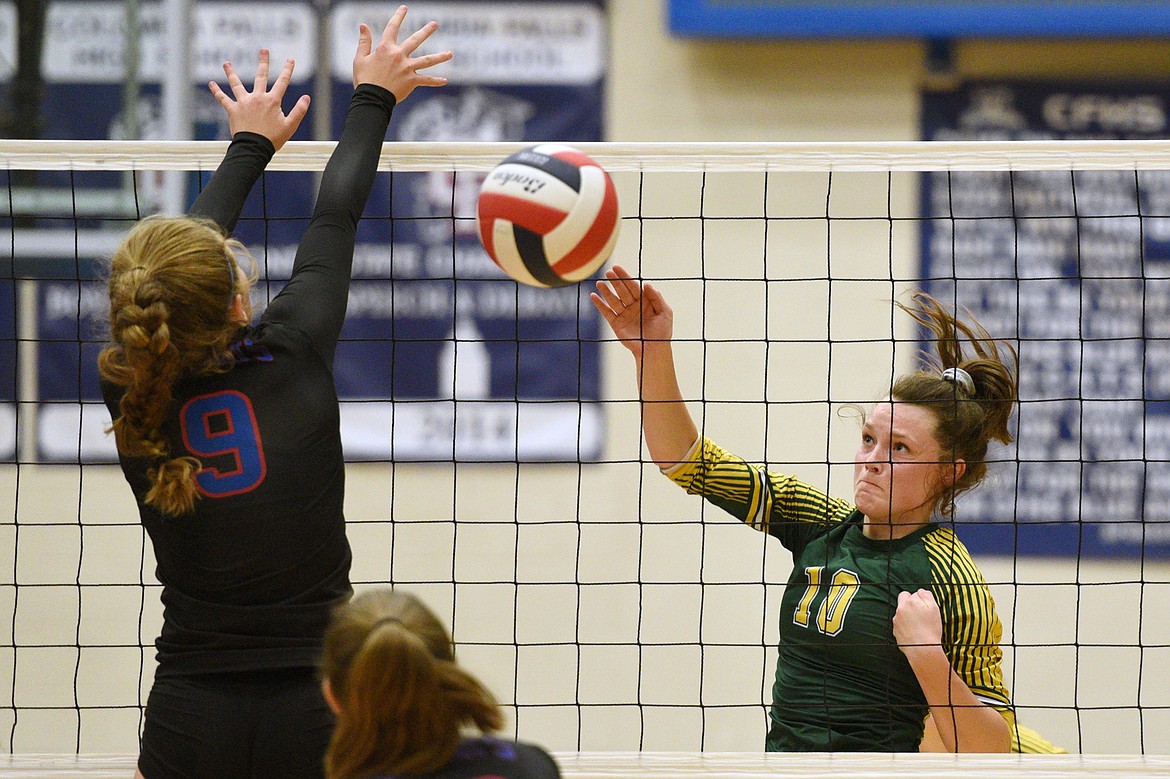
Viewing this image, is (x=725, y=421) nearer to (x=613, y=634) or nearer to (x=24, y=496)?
(x=613, y=634)

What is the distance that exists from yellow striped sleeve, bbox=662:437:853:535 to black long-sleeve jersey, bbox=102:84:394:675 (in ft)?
3.25

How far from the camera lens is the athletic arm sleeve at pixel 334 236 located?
2.01 m

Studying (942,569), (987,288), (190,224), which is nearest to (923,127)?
(987,288)

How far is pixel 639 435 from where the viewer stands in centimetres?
525

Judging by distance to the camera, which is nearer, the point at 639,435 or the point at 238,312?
the point at 238,312

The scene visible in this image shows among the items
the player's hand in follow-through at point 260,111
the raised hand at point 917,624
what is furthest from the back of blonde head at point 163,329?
the raised hand at point 917,624

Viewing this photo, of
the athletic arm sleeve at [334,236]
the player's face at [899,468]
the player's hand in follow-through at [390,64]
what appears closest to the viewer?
the athletic arm sleeve at [334,236]

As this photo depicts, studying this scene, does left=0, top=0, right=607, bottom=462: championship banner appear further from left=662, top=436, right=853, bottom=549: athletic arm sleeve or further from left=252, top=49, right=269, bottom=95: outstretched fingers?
left=252, top=49, right=269, bottom=95: outstretched fingers

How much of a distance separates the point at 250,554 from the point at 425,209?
3.65 meters

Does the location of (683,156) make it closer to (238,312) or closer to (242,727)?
(238,312)

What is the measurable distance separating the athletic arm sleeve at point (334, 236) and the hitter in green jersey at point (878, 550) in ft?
2.24

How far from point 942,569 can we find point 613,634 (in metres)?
3.05

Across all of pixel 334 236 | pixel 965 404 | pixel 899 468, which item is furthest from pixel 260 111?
pixel 965 404

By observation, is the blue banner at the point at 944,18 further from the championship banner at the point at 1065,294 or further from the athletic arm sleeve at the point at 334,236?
the athletic arm sleeve at the point at 334,236
